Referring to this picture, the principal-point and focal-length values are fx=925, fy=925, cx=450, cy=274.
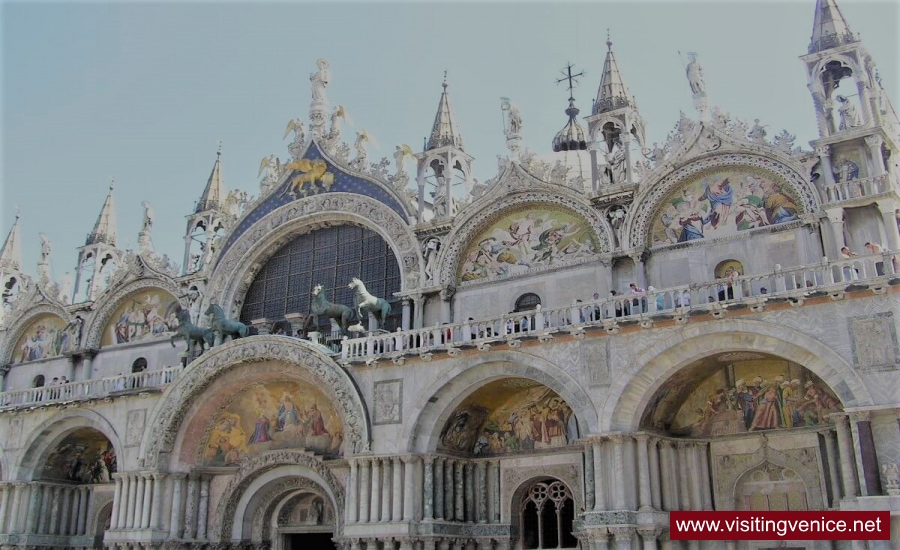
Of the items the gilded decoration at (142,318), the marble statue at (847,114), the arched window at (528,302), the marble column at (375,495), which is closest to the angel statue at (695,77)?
the marble statue at (847,114)

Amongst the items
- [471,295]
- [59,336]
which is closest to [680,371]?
[471,295]

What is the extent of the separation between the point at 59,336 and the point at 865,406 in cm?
2730

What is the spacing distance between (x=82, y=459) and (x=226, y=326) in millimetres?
7895

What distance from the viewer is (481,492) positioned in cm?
2320

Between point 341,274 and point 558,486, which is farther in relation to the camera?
point 341,274

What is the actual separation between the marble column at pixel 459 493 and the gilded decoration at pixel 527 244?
5373 mm

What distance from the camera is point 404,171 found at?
27.7 m

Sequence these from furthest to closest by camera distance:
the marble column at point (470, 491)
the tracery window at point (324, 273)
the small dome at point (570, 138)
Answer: the small dome at point (570, 138)
the tracery window at point (324, 273)
the marble column at point (470, 491)

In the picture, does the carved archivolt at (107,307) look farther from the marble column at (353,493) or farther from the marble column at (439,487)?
the marble column at (439,487)

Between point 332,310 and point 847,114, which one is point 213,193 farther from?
point 847,114

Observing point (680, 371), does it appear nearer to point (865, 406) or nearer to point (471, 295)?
point (865, 406)

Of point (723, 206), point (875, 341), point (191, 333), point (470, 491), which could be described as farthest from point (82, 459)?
point (875, 341)

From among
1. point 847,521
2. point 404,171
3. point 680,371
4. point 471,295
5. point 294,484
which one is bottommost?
point 847,521

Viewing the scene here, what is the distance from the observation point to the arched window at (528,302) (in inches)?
966
